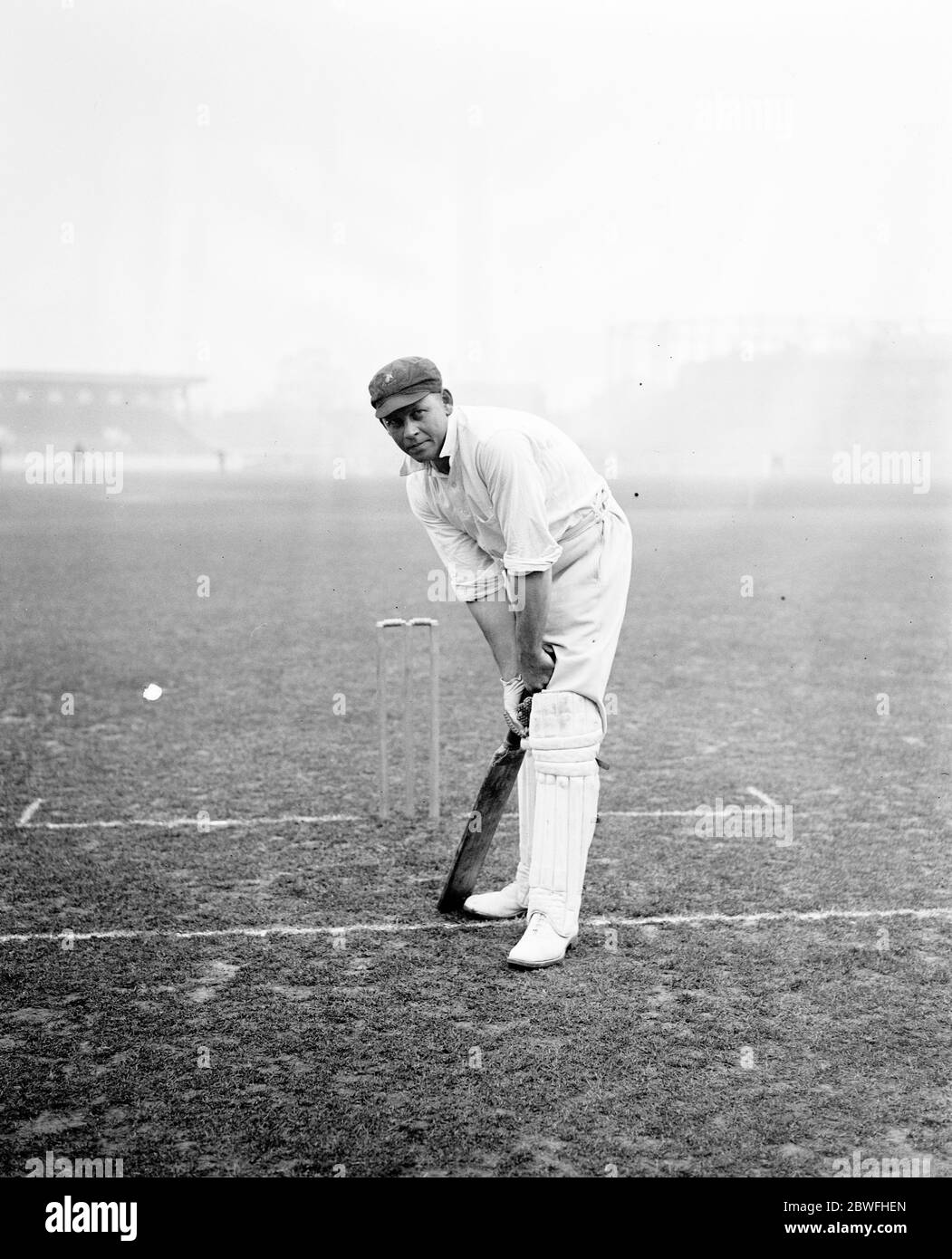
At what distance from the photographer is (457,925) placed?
402cm

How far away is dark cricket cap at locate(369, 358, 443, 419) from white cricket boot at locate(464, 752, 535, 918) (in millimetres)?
1159

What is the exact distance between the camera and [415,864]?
4.62 metres

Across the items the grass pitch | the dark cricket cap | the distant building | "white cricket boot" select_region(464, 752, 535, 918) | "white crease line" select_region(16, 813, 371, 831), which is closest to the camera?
the grass pitch

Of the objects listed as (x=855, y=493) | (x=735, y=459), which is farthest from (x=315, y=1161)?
(x=735, y=459)

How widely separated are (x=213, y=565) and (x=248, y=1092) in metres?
14.5

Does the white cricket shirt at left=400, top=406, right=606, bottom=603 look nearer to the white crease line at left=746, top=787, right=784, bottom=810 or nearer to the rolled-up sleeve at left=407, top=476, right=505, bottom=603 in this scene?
the rolled-up sleeve at left=407, top=476, right=505, bottom=603

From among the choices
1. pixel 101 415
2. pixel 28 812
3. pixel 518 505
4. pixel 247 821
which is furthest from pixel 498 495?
pixel 101 415

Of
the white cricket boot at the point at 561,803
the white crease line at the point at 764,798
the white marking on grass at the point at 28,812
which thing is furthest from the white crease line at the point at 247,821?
the white cricket boot at the point at 561,803

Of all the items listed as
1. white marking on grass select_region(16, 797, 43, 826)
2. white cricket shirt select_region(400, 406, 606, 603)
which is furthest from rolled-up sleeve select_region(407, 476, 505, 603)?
white marking on grass select_region(16, 797, 43, 826)

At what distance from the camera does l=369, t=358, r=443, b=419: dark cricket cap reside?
346 cm

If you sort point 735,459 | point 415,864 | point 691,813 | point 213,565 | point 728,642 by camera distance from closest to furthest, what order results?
1. point 415,864
2. point 691,813
3. point 728,642
4. point 213,565
5. point 735,459

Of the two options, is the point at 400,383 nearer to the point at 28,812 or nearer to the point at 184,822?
the point at 184,822
